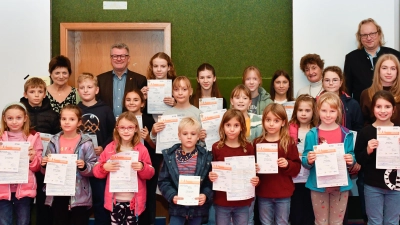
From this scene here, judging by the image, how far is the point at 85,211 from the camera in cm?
434

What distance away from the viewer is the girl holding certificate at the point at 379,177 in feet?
13.1

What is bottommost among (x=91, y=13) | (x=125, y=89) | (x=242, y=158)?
(x=242, y=158)

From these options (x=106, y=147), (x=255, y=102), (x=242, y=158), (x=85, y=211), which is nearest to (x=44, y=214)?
(x=85, y=211)

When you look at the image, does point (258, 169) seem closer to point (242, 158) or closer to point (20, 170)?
point (242, 158)

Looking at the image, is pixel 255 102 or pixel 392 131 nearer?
pixel 392 131

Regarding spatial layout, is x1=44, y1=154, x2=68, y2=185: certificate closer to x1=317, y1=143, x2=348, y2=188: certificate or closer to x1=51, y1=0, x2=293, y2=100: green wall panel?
x1=317, y1=143, x2=348, y2=188: certificate

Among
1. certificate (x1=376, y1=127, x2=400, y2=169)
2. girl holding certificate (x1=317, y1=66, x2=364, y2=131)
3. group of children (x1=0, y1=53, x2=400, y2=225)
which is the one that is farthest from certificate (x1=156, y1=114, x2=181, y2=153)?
certificate (x1=376, y1=127, x2=400, y2=169)

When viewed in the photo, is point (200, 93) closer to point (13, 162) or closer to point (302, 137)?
point (302, 137)

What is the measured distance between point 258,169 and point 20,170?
2.37m

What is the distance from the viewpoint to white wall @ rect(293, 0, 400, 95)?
6.26 meters

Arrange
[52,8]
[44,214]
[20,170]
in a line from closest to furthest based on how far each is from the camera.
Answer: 1. [20,170]
2. [44,214]
3. [52,8]

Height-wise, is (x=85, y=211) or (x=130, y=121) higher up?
(x=130, y=121)

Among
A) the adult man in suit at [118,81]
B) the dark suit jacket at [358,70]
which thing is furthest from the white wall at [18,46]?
the dark suit jacket at [358,70]

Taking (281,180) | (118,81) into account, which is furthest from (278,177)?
(118,81)
